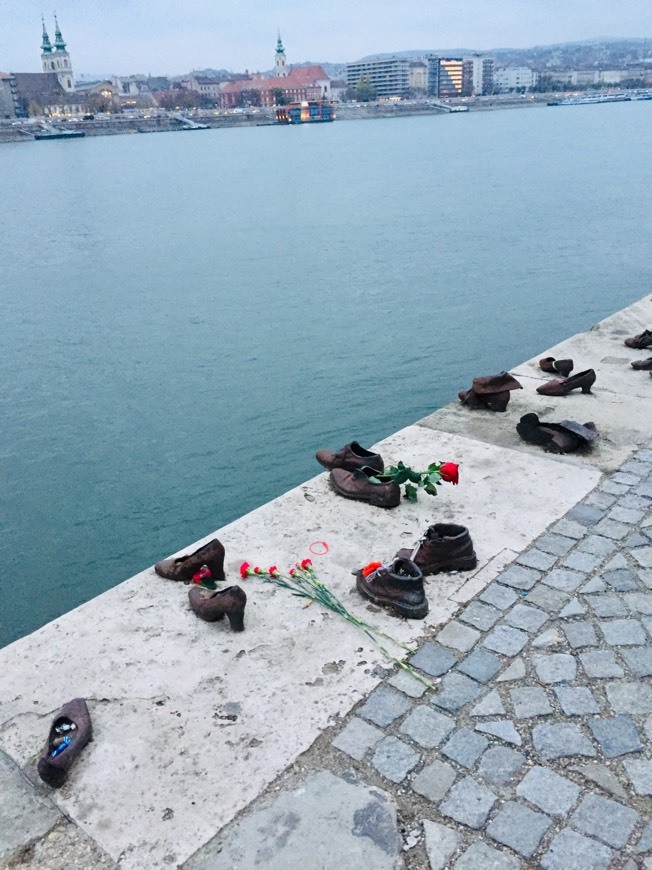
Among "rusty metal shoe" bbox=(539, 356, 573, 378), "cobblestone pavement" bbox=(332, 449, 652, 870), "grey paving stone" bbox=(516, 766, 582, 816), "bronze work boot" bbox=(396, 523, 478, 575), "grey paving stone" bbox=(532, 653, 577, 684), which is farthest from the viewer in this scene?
"rusty metal shoe" bbox=(539, 356, 573, 378)

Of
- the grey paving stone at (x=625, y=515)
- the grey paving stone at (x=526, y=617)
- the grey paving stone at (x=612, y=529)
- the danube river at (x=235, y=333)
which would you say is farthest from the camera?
the danube river at (x=235, y=333)

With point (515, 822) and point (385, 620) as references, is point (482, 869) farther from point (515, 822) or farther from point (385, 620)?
point (385, 620)

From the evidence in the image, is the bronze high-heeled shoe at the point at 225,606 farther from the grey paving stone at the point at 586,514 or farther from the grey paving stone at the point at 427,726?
the grey paving stone at the point at 586,514

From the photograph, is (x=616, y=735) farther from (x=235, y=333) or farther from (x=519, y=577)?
(x=235, y=333)

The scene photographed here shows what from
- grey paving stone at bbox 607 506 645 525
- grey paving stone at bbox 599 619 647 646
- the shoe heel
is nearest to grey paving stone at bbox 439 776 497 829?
grey paving stone at bbox 599 619 647 646

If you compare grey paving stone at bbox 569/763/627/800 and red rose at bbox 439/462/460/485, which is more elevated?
red rose at bbox 439/462/460/485

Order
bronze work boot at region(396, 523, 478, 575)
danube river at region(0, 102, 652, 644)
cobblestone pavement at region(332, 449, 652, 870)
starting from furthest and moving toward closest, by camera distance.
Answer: danube river at region(0, 102, 652, 644) < bronze work boot at region(396, 523, 478, 575) < cobblestone pavement at region(332, 449, 652, 870)

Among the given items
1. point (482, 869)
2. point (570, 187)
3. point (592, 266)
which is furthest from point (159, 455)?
point (570, 187)

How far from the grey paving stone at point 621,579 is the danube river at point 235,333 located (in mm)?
4592

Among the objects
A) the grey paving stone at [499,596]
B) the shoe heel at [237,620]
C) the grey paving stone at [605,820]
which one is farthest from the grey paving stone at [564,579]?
the shoe heel at [237,620]

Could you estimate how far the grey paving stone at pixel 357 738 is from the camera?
12.0 feet

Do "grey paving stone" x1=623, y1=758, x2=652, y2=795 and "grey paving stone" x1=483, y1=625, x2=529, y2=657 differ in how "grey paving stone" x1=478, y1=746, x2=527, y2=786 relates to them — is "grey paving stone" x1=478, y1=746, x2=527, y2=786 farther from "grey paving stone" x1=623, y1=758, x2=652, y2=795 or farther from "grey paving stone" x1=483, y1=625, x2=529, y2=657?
"grey paving stone" x1=483, y1=625, x2=529, y2=657

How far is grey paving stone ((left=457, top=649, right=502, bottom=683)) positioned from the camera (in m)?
4.11

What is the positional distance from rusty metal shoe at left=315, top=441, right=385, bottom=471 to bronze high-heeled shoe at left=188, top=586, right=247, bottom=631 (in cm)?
200
